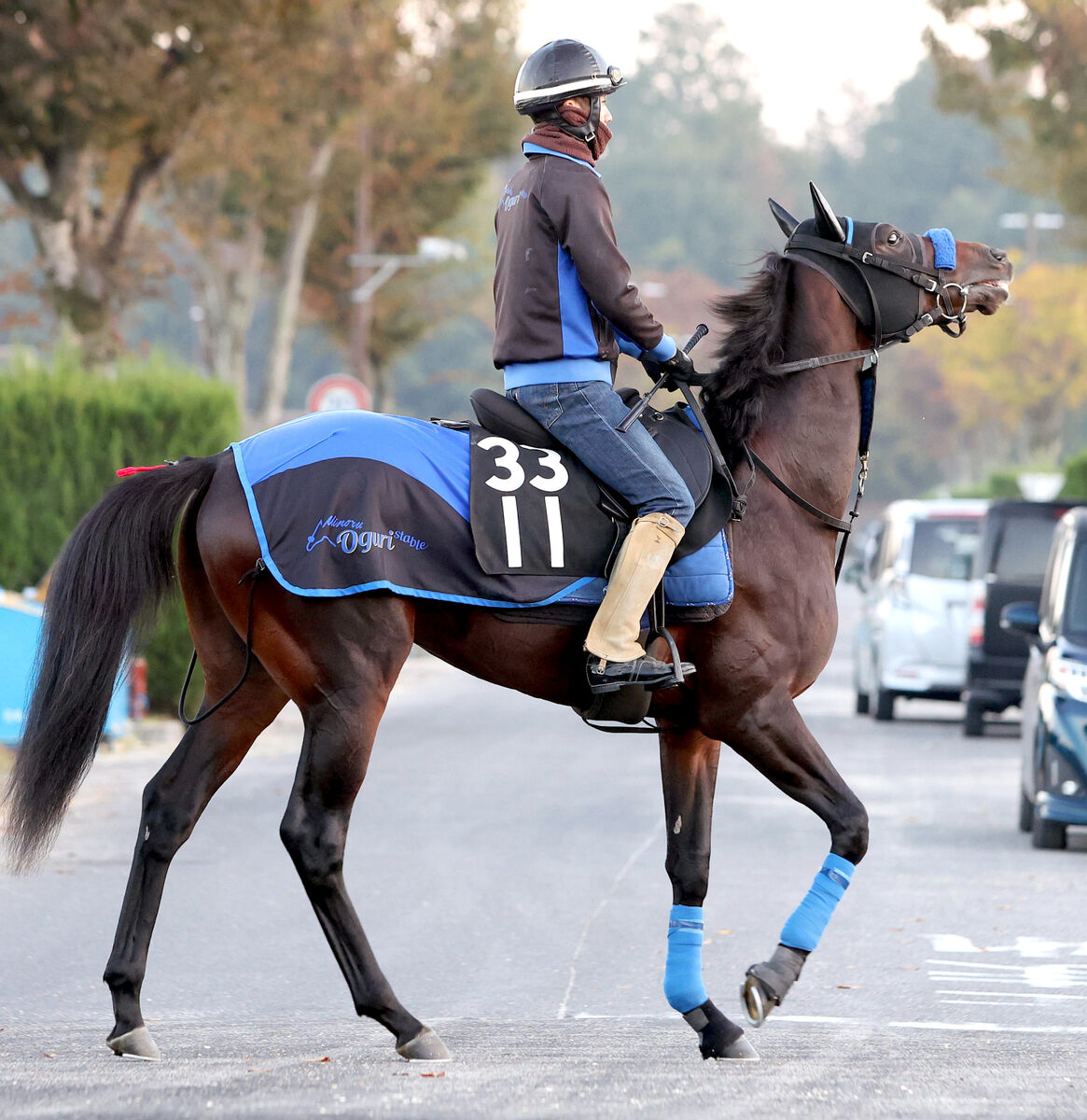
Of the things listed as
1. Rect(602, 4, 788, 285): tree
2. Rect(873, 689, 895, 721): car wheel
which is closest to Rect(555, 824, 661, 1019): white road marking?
Rect(873, 689, 895, 721): car wheel

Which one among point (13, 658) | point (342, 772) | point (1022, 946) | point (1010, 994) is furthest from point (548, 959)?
point (13, 658)

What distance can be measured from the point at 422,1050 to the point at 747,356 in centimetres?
255

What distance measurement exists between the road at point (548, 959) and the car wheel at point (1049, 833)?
0.10 m

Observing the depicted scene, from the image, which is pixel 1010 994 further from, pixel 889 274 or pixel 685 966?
pixel 889 274

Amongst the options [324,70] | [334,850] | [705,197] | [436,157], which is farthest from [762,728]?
[705,197]

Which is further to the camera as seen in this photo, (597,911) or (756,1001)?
(597,911)

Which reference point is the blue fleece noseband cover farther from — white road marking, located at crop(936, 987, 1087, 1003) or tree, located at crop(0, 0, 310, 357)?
tree, located at crop(0, 0, 310, 357)

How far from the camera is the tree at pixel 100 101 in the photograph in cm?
1931

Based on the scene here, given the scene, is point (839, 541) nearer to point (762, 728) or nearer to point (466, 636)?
point (762, 728)

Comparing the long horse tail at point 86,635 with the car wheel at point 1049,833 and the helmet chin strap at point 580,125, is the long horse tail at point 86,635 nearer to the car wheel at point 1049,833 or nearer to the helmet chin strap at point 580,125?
the helmet chin strap at point 580,125

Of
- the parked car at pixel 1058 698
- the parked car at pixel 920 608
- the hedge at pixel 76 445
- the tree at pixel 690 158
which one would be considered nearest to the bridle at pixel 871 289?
the parked car at pixel 1058 698

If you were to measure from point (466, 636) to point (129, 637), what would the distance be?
1129mm

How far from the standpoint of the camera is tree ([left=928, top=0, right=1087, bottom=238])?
28859 mm

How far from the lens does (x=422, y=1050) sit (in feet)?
20.0
